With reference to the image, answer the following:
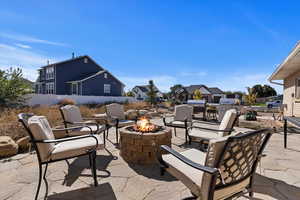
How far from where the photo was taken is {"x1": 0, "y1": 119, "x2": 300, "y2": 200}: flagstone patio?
203 cm

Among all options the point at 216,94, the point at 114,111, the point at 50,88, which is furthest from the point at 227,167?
the point at 216,94

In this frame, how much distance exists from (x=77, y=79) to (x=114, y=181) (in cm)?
2028

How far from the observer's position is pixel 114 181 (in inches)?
92.3

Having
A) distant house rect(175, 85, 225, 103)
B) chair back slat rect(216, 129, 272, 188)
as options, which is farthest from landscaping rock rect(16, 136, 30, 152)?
distant house rect(175, 85, 225, 103)

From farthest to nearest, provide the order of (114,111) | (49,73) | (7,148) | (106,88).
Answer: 1. (106,88)
2. (49,73)
3. (114,111)
4. (7,148)

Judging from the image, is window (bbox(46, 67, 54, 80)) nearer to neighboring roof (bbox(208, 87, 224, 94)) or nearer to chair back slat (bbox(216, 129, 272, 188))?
chair back slat (bbox(216, 129, 272, 188))

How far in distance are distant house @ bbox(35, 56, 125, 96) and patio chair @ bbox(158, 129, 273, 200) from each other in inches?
770

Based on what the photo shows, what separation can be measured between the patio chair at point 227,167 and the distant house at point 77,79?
64.2ft

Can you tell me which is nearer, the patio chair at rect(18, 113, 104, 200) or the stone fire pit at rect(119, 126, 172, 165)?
the patio chair at rect(18, 113, 104, 200)

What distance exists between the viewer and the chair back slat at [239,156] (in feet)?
3.97

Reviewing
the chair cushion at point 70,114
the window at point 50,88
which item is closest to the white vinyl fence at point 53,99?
the window at point 50,88

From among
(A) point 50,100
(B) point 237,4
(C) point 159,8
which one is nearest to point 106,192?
(C) point 159,8

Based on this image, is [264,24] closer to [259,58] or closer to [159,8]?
[159,8]

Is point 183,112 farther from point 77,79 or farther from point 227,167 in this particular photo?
point 77,79
